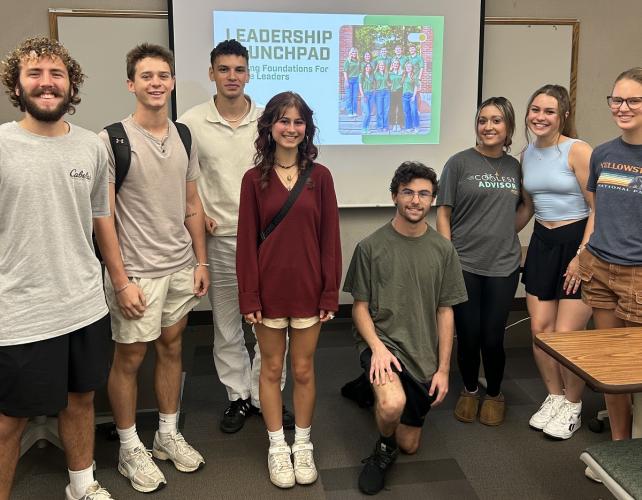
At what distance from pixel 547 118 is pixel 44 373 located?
6.81ft

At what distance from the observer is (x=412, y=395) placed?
7.28 feet

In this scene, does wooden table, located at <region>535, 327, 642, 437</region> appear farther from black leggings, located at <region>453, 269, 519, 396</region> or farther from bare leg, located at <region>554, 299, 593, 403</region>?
black leggings, located at <region>453, 269, 519, 396</region>

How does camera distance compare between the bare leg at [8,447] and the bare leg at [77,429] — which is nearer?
the bare leg at [8,447]

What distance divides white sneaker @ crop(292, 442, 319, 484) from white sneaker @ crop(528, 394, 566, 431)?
1.04 meters

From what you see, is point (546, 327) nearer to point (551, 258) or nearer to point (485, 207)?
point (551, 258)

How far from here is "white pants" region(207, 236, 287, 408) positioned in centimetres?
254

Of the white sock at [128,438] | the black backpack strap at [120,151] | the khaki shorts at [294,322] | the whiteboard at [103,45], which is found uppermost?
the whiteboard at [103,45]

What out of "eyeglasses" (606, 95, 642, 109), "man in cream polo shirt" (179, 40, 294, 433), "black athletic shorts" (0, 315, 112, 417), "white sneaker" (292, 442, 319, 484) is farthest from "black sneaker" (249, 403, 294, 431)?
"eyeglasses" (606, 95, 642, 109)

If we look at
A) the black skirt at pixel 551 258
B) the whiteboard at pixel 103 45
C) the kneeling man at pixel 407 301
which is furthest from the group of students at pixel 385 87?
the kneeling man at pixel 407 301

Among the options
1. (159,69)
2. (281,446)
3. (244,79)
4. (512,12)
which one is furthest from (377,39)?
(281,446)

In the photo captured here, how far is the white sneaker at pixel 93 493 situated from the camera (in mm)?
1986

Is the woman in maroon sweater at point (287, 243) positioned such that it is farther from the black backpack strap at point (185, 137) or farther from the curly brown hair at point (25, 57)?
the curly brown hair at point (25, 57)

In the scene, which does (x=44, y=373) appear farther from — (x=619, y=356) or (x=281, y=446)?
(x=619, y=356)

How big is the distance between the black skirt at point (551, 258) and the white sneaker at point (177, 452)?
1.58 m
